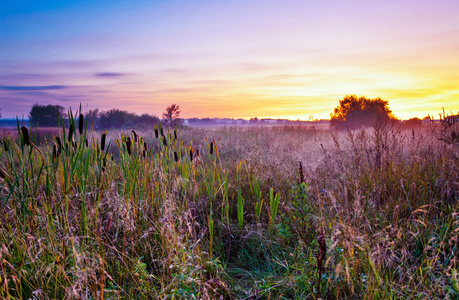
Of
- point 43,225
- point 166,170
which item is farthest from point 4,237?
point 166,170

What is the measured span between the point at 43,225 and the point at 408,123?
23914mm

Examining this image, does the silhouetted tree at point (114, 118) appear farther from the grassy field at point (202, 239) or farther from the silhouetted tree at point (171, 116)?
the grassy field at point (202, 239)

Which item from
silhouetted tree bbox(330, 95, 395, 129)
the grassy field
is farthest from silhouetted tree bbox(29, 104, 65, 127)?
the grassy field

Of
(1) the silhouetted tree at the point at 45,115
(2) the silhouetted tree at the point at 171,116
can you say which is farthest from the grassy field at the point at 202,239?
(1) the silhouetted tree at the point at 45,115

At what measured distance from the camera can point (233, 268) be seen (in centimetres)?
254

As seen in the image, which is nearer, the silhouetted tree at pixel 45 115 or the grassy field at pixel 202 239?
the grassy field at pixel 202 239

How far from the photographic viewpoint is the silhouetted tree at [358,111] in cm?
2092

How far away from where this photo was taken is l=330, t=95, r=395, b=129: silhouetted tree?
68.6ft

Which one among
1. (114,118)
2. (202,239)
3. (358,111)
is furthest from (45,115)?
(202,239)

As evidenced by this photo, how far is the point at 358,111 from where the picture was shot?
2116 centimetres

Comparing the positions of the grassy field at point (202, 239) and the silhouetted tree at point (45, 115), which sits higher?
the silhouetted tree at point (45, 115)

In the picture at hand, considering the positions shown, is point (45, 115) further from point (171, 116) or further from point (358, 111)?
point (358, 111)

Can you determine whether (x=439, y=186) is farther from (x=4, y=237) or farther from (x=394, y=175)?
(x=4, y=237)

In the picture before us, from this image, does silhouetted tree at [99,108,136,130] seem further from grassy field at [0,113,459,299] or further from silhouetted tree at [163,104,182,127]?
grassy field at [0,113,459,299]
